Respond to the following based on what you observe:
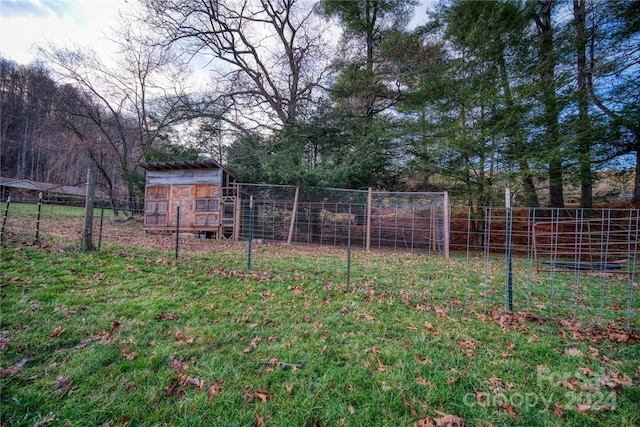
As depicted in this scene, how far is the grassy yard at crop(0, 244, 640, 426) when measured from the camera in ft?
5.94

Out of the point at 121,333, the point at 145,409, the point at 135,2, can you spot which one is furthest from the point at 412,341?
the point at 135,2

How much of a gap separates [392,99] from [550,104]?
20.0ft

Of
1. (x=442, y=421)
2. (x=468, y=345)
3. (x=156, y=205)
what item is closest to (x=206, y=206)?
(x=156, y=205)

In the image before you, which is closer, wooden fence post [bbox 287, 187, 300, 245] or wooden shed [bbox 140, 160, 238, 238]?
wooden fence post [bbox 287, 187, 300, 245]

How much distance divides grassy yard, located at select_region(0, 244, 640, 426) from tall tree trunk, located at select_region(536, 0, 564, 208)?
8.10 meters

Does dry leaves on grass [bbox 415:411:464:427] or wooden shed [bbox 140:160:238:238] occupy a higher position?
wooden shed [bbox 140:160:238:238]

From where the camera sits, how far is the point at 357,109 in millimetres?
12164

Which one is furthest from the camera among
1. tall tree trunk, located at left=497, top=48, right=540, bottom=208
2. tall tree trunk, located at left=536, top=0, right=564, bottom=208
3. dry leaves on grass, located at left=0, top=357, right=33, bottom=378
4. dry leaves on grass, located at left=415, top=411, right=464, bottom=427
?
tall tree trunk, located at left=497, top=48, right=540, bottom=208

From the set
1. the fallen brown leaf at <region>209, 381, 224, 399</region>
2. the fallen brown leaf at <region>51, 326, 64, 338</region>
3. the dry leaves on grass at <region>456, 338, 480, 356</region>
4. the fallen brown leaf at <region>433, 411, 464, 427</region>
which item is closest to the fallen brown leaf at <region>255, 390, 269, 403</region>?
the fallen brown leaf at <region>209, 381, 224, 399</region>

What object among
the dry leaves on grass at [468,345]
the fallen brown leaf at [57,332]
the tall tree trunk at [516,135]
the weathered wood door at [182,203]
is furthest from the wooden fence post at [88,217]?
the tall tree trunk at [516,135]

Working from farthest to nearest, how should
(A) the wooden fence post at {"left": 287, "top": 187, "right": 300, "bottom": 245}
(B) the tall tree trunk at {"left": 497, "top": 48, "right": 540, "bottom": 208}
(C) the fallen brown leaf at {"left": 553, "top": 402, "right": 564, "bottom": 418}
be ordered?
1. (A) the wooden fence post at {"left": 287, "top": 187, "right": 300, "bottom": 245}
2. (B) the tall tree trunk at {"left": 497, "top": 48, "right": 540, "bottom": 208}
3. (C) the fallen brown leaf at {"left": 553, "top": 402, "right": 564, "bottom": 418}

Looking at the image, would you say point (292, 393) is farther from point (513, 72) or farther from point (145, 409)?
point (513, 72)

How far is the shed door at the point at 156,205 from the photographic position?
11695mm

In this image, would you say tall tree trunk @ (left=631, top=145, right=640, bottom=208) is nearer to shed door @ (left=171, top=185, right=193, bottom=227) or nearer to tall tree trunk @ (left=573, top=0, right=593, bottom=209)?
tall tree trunk @ (left=573, top=0, right=593, bottom=209)
